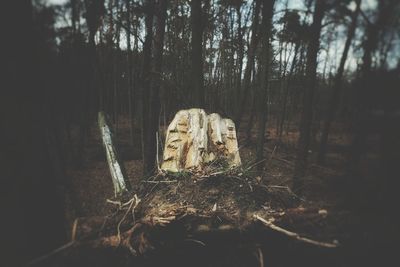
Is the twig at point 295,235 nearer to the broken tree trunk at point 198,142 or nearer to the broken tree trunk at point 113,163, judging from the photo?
the broken tree trunk at point 198,142

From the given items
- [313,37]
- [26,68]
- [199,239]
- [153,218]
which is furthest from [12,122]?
[313,37]

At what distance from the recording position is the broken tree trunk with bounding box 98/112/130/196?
14.2 ft

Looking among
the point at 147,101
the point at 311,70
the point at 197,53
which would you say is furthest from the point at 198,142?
the point at 311,70

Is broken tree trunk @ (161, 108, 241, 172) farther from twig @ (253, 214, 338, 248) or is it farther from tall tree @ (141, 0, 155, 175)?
tall tree @ (141, 0, 155, 175)

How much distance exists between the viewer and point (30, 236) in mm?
1499

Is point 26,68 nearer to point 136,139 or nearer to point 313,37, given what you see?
point 313,37

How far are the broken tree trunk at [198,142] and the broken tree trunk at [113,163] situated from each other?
80cm

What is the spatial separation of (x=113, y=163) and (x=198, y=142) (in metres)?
1.42

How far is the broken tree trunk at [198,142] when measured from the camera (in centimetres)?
384

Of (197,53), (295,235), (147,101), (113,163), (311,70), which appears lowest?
(113,163)

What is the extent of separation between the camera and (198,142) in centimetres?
398

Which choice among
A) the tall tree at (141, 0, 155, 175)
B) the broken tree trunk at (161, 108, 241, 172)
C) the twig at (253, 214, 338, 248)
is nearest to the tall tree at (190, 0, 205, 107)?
the tall tree at (141, 0, 155, 175)

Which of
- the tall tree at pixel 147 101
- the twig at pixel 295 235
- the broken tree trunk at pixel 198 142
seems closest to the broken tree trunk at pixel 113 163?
the broken tree trunk at pixel 198 142

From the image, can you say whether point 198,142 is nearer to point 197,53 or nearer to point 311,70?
point 197,53
